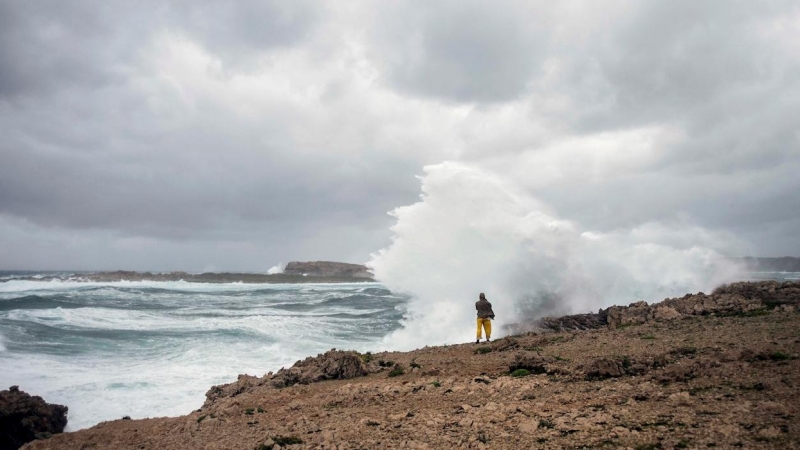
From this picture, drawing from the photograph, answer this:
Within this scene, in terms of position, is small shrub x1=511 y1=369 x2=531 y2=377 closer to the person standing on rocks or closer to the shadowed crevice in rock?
the person standing on rocks

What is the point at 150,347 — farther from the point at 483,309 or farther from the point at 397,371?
the point at 397,371

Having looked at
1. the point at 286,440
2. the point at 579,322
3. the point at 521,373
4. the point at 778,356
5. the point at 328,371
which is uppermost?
the point at 778,356

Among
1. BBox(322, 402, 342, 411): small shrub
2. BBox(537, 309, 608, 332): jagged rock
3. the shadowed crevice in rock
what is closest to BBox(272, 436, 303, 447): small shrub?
BBox(322, 402, 342, 411): small shrub

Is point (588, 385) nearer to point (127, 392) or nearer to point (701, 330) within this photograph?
point (701, 330)

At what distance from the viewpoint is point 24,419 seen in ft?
31.7

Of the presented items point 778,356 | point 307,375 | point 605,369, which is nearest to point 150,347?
point 307,375

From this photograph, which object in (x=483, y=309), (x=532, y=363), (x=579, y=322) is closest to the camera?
(x=532, y=363)

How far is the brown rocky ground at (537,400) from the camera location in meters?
4.70

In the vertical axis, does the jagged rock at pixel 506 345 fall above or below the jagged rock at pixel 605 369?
below

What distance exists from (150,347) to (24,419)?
8.30 meters

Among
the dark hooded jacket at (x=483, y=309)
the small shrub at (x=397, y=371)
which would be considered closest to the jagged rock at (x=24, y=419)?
the small shrub at (x=397, y=371)

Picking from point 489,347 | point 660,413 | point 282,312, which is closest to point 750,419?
point 660,413

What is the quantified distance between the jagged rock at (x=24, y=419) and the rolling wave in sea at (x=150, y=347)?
571 mm

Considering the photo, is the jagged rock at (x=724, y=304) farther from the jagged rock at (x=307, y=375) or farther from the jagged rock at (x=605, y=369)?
the jagged rock at (x=307, y=375)
